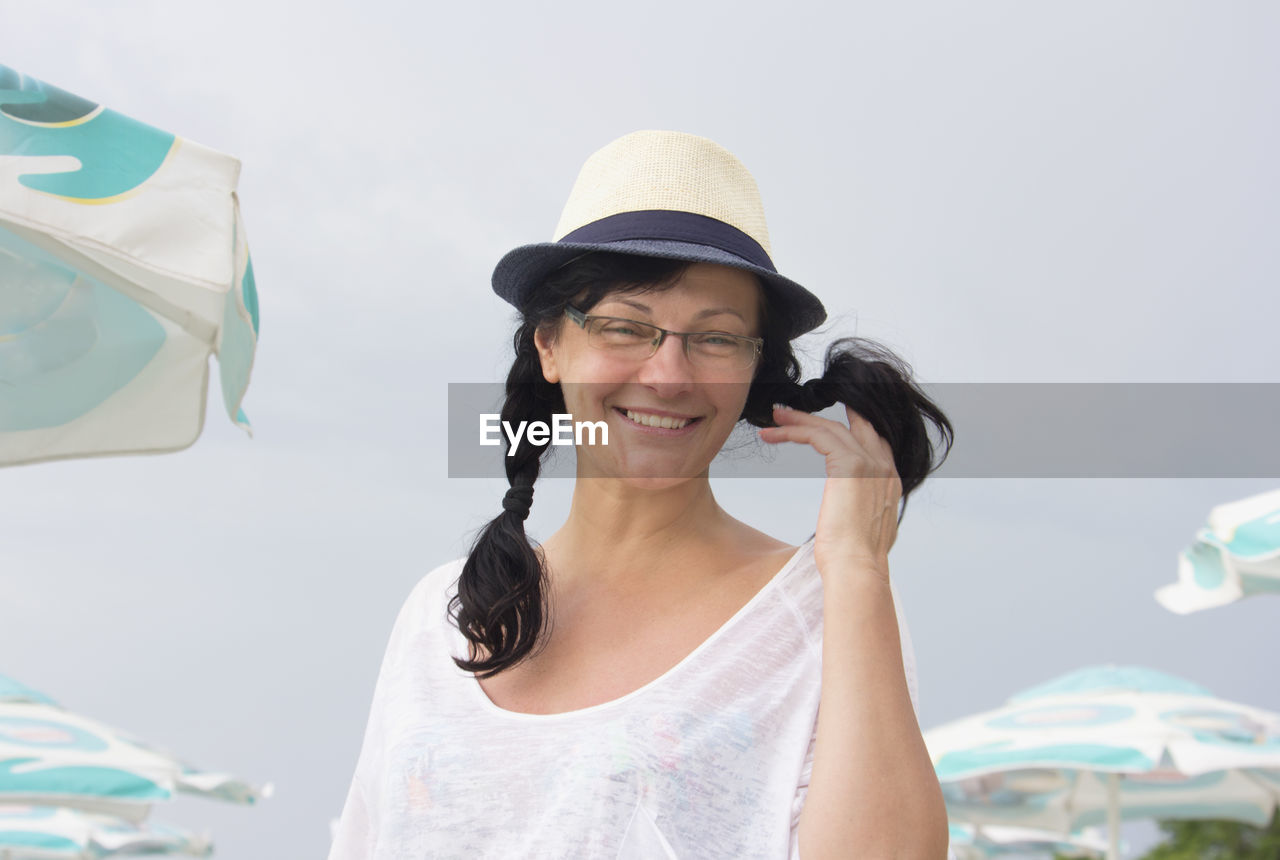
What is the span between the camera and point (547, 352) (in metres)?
2.01

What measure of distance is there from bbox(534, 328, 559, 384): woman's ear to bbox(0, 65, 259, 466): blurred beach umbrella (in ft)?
2.40

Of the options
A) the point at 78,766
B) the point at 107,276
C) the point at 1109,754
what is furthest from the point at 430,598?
the point at 78,766

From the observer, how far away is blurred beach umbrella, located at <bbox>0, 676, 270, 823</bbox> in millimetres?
7250

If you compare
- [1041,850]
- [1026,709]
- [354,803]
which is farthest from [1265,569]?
[1041,850]

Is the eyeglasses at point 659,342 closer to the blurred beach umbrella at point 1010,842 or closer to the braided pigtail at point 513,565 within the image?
the braided pigtail at point 513,565

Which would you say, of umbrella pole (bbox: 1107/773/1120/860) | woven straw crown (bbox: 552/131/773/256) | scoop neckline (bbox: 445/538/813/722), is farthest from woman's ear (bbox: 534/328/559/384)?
umbrella pole (bbox: 1107/773/1120/860)

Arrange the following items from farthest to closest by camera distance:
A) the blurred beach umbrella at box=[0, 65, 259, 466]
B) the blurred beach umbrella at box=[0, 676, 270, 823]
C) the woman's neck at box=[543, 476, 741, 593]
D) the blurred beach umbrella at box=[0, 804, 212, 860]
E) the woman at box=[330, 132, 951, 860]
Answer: the blurred beach umbrella at box=[0, 804, 212, 860] → the blurred beach umbrella at box=[0, 676, 270, 823] → the blurred beach umbrella at box=[0, 65, 259, 466] → the woman's neck at box=[543, 476, 741, 593] → the woman at box=[330, 132, 951, 860]

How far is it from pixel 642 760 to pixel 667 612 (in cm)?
31

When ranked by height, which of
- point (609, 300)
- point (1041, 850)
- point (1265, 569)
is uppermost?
point (1265, 569)

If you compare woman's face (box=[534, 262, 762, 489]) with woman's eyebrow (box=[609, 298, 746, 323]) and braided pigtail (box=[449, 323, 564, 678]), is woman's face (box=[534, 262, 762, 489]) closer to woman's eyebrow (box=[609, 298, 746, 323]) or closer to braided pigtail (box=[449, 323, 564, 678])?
woman's eyebrow (box=[609, 298, 746, 323])

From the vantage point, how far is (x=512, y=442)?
7.22ft

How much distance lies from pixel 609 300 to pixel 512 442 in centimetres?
54

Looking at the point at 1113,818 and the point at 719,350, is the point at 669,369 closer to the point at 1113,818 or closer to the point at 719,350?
the point at 719,350

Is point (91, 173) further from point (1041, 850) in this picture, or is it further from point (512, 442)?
point (1041, 850)
